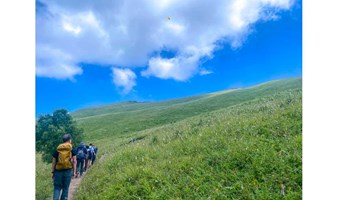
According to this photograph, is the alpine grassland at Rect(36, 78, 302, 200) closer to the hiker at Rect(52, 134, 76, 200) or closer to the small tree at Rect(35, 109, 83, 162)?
the hiker at Rect(52, 134, 76, 200)

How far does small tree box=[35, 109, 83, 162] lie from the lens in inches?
896

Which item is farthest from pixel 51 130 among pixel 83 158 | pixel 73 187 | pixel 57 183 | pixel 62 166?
pixel 62 166

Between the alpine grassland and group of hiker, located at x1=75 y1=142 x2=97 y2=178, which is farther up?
the alpine grassland

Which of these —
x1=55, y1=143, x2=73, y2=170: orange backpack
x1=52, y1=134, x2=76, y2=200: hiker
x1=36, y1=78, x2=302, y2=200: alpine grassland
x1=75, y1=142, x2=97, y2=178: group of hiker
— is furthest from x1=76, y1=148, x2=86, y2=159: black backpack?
x1=55, y1=143, x2=73, y2=170: orange backpack

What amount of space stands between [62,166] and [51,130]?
47.7 ft

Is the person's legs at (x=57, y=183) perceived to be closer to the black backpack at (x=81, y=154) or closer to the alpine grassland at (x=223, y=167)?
the alpine grassland at (x=223, y=167)

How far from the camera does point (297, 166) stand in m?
6.93

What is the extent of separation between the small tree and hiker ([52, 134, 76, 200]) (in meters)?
13.6

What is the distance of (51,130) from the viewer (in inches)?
912

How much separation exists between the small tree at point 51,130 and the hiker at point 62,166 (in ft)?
44.5

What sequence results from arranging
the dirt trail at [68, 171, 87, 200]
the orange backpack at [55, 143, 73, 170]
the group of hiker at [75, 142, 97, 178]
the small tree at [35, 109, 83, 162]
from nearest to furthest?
the orange backpack at [55, 143, 73, 170]
the dirt trail at [68, 171, 87, 200]
the group of hiker at [75, 142, 97, 178]
the small tree at [35, 109, 83, 162]

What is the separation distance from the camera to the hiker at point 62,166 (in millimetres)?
9711

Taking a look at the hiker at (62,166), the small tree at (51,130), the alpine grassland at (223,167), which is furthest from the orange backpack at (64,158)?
the small tree at (51,130)
